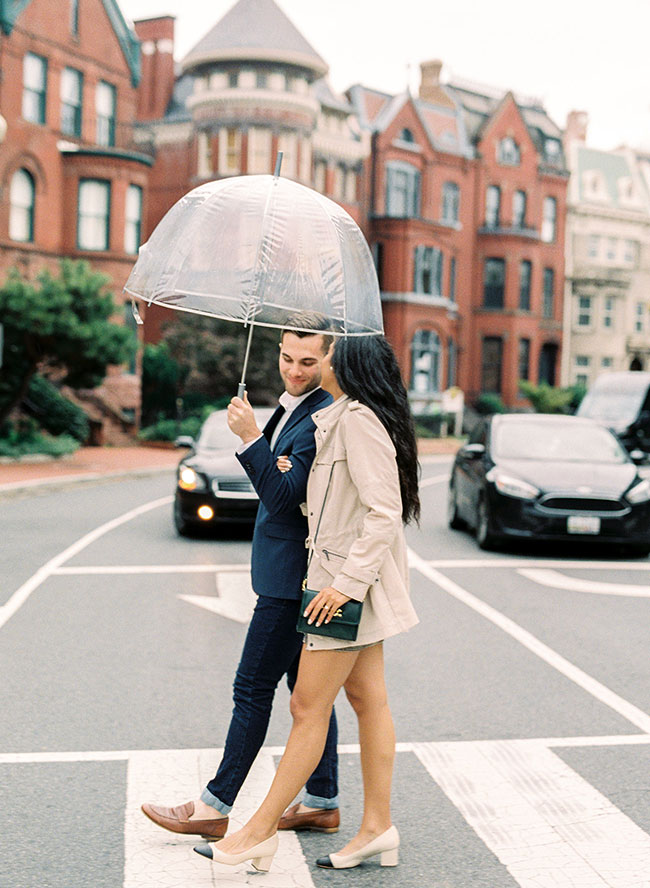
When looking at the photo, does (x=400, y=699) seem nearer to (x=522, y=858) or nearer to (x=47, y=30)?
(x=522, y=858)

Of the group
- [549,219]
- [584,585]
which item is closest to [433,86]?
[549,219]

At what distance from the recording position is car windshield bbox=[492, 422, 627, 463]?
12.6 meters

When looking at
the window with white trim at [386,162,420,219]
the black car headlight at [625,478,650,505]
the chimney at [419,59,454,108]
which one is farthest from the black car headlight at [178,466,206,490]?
the chimney at [419,59,454,108]

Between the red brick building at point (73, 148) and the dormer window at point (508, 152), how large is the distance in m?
22.9

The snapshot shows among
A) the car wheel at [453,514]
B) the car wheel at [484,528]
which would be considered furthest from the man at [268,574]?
the car wheel at [453,514]

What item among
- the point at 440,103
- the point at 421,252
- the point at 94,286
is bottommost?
the point at 94,286

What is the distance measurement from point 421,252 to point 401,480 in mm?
42278

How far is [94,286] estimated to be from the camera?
886 inches

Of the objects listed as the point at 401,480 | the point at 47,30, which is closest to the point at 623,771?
the point at 401,480

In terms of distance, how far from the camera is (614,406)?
31531 millimetres

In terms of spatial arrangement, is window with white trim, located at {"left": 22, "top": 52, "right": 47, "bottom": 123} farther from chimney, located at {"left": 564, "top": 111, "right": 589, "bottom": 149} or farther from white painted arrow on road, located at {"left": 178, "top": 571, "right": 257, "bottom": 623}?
chimney, located at {"left": 564, "top": 111, "right": 589, "bottom": 149}

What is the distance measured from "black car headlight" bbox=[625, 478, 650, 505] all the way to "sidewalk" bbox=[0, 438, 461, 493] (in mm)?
8352

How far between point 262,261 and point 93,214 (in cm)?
2928

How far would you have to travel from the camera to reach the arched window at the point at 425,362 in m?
45.3
